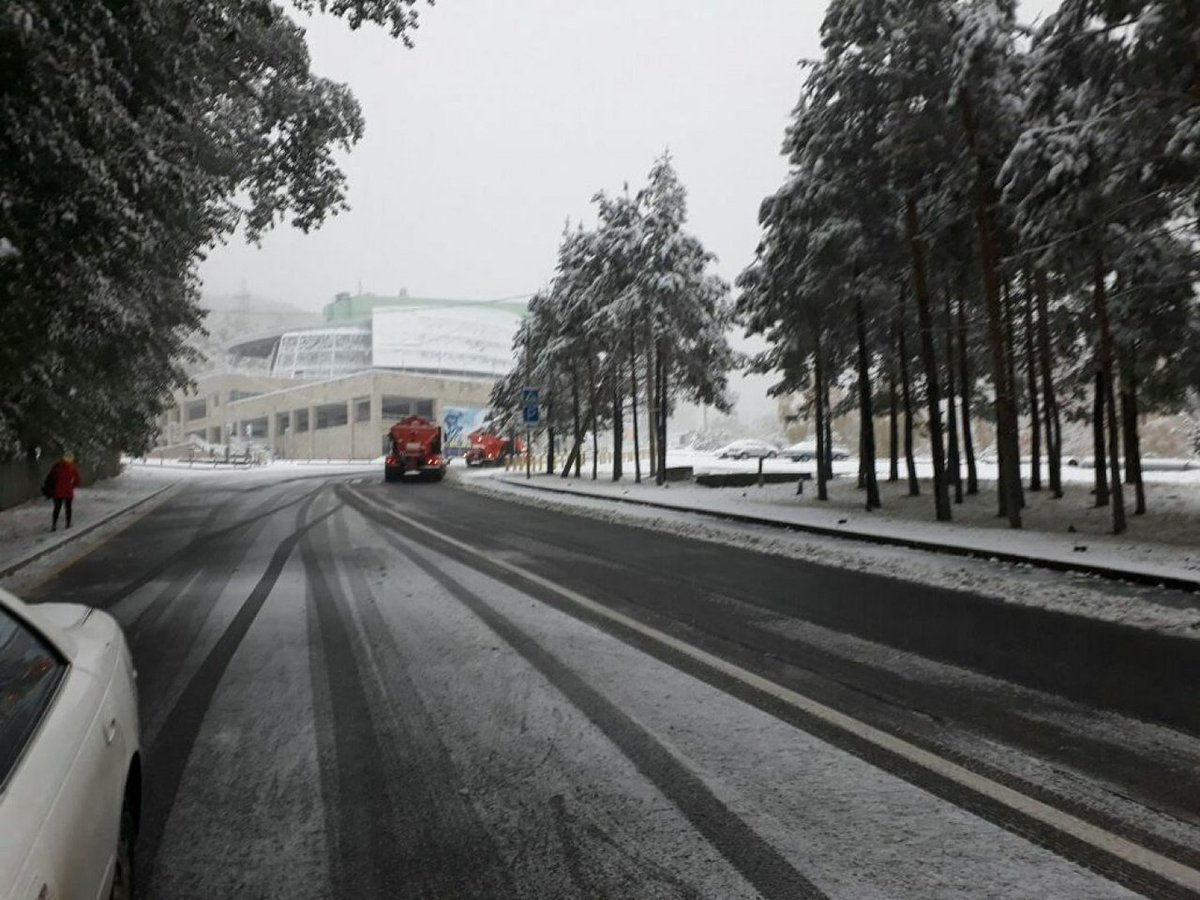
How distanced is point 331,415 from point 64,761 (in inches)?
3891

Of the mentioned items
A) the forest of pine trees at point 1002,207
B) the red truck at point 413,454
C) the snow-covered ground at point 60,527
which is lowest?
the snow-covered ground at point 60,527

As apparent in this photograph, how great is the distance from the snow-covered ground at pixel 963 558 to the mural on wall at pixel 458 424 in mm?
69531

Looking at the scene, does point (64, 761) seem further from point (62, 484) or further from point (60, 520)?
point (60, 520)

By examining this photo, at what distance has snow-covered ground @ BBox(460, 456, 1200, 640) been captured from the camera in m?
8.26

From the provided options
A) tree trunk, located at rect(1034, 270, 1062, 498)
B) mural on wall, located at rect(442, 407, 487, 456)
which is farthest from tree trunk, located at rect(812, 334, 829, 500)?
mural on wall, located at rect(442, 407, 487, 456)

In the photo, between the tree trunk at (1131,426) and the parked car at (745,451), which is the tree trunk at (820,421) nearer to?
the tree trunk at (1131,426)

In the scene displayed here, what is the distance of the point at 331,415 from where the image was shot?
9606 centimetres

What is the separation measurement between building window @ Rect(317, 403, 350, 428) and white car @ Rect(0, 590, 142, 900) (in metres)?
95.0

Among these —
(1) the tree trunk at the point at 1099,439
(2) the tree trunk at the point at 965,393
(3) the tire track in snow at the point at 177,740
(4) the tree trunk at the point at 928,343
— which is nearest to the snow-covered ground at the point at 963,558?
(4) the tree trunk at the point at 928,343

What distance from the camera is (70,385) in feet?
60.2

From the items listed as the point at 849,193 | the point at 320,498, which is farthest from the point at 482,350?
the point at 849,193

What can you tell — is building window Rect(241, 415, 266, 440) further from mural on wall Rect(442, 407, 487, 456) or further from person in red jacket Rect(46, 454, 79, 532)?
person in red jacket Rect(46, 454, 79, 532)

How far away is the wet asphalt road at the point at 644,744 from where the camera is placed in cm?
309

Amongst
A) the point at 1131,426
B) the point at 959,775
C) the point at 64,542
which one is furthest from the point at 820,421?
the point at 959,775
